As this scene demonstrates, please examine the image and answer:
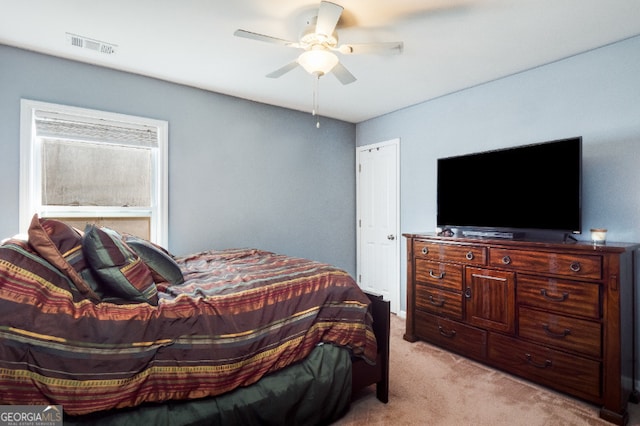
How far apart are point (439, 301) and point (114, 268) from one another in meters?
2.59

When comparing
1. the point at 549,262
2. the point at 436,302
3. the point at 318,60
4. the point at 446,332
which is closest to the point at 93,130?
the point at 318,60

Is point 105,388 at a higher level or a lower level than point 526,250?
lower

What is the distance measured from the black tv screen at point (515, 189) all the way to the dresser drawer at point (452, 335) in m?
0.88

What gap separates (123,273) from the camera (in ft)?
5.32

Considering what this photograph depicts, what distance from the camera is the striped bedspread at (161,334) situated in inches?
50.4

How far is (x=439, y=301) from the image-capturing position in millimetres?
3080

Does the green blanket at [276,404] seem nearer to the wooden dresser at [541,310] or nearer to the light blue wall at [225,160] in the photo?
the wooden dresser at [541,310]

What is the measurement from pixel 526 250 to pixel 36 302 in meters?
2.87

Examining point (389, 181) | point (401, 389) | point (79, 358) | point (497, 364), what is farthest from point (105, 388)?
point (389, 181)

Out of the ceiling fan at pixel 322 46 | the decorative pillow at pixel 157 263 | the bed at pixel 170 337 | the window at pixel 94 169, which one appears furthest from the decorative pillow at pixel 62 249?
the window at pixel 94 169

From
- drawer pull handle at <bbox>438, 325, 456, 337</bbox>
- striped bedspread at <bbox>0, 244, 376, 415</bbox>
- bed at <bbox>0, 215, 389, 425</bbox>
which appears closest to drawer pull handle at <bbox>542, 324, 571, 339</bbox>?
drawer pull handle at <bbox>438, 325, 456, 337</bbox>

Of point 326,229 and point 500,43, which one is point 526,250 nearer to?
point 500,43

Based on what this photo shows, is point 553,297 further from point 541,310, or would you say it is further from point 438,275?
point 438,275

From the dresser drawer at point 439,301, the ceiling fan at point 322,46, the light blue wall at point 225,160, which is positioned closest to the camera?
the ceiling fan at point 322,46
